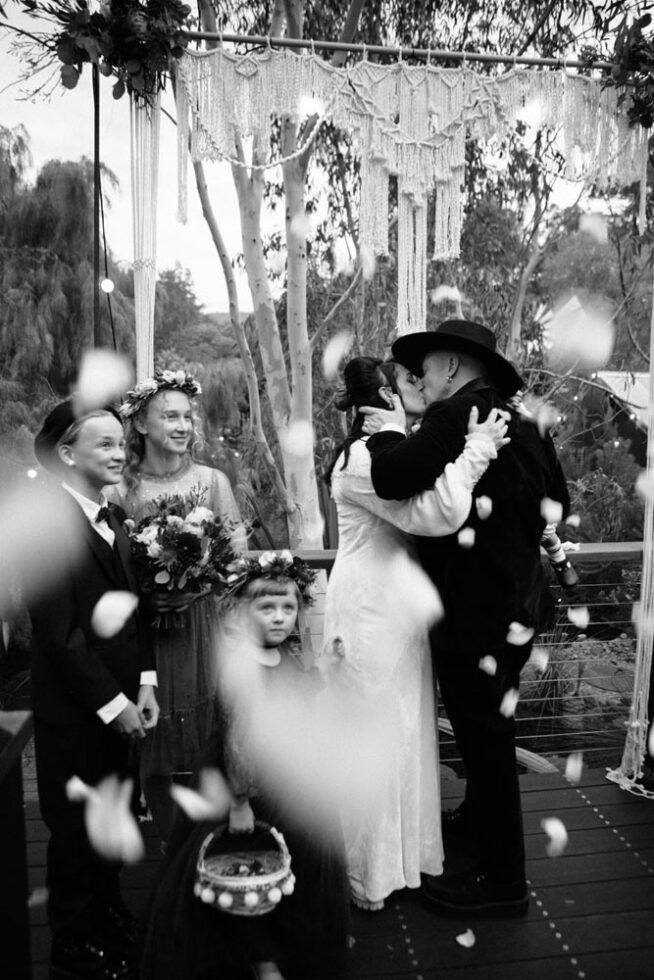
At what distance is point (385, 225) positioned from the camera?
390cm

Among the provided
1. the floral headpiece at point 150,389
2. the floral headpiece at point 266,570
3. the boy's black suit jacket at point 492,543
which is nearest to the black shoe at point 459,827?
the boy's black suit jacket at point 492,543

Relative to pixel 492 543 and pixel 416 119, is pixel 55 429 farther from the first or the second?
pixel 416 119

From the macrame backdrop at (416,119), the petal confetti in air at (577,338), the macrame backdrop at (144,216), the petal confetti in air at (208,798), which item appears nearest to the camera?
the petal confetti in air at (208,798)

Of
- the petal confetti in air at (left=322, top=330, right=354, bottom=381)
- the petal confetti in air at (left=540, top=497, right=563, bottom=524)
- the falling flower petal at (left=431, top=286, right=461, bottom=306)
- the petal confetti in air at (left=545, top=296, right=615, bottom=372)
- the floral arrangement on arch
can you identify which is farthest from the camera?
the petal confetti in air at (left=545, top=296, right=615, bottom=372)

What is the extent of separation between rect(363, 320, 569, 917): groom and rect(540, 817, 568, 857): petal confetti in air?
0.41 m

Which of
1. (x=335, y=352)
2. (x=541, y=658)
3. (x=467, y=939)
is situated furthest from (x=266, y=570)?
(x=335, y=352)

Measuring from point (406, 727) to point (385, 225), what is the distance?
2.30 m

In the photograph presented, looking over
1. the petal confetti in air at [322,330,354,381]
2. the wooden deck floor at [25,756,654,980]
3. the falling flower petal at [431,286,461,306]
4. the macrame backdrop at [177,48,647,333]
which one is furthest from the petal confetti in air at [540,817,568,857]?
the petal confetti in air at [322,330,354,381]

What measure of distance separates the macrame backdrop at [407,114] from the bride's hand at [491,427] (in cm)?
170

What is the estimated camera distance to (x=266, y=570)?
2215 mm

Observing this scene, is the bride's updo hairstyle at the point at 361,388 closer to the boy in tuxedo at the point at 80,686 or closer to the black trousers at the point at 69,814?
the boy in tuxedo at the point at 80,686

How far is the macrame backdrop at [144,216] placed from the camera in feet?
10.9

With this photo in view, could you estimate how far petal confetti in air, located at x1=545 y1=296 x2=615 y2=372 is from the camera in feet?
29.7

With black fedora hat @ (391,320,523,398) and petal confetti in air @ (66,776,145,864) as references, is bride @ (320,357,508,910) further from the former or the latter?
petal confetti in air @ (66,776,145,864)
